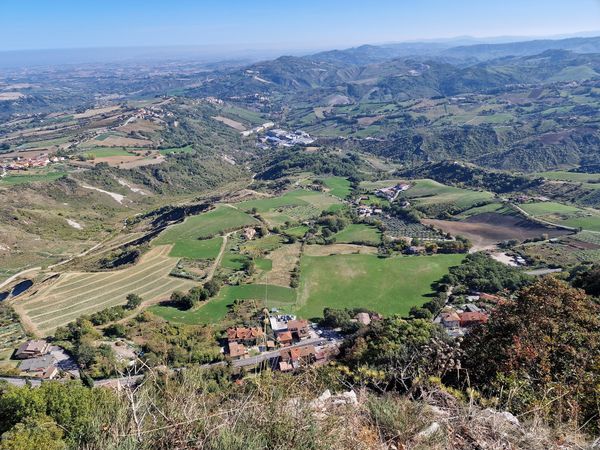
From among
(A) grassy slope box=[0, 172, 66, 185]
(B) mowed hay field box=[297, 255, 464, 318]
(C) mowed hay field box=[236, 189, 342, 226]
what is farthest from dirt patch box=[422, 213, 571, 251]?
(A) grassy slope box=[0, 172, 66, 185]

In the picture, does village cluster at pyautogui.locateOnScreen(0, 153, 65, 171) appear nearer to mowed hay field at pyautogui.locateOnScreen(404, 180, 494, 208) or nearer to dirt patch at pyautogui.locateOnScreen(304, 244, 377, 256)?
dirt patch at pyautogui.locateOnScreen(304, 244, 377, 256)

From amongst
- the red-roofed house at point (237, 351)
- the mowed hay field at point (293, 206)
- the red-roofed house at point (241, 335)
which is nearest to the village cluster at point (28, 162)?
the mowed hay field at point (293, 206)

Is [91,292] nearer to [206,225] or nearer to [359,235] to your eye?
[206,225]

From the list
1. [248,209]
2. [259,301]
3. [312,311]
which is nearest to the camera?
[312,311]

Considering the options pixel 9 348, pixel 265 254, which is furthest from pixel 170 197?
pixel 9 348

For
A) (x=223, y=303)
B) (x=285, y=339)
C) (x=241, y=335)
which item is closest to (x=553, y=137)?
(x=223, y=303)

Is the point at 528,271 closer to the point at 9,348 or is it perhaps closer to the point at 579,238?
the point at 579,238
